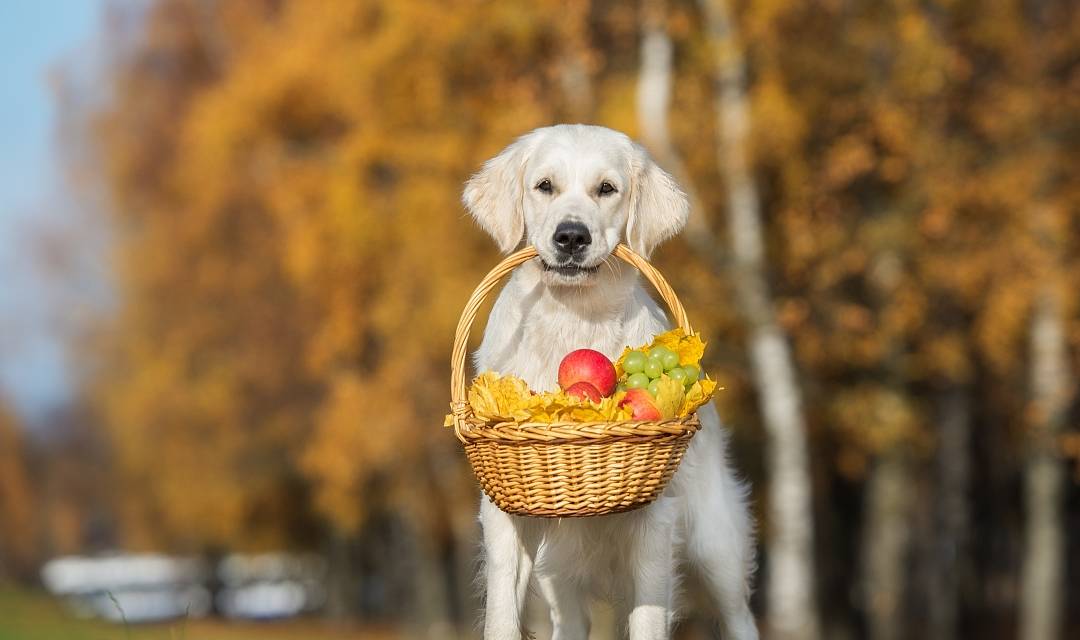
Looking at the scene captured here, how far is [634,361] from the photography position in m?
4.52

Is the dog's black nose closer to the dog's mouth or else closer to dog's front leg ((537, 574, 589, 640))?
the dog's mouth

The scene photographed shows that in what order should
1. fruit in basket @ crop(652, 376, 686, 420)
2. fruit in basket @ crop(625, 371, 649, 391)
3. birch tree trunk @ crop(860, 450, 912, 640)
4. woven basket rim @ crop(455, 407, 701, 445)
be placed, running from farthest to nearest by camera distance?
1. birch tree trunk @ crop(860, 450, 912, 640)
2. fruit in basket @ crop(625, 371, 649, 391)
3. fruit in basket @ crop(652, 376, 686, 420)
4. woven basket rim @ crop(455, 407, 701, 445)

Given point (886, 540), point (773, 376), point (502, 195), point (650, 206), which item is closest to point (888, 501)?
point (886, 540)

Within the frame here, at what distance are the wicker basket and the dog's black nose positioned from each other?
707mm

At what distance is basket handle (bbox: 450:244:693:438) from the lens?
4527 mm

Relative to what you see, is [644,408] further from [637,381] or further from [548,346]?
[548,346]

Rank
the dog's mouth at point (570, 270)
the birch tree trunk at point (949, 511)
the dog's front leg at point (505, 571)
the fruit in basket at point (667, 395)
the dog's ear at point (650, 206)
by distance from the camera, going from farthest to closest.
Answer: the birch tree trunk at point (949, 511) → the dog's ear at point (650, 206) → the dog's mouth at point (570, 270) → the dog's front leg at point (505, 571) → the fruit in basket at point (667, 395)

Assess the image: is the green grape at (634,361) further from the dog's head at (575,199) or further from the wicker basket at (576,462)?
the dog's head at (575,199)

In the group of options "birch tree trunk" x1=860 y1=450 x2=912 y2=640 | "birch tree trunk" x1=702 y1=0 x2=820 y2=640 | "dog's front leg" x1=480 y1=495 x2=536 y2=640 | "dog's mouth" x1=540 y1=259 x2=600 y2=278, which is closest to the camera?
"dog's front leg" x1=480 y1=495 x2=536 y2=640

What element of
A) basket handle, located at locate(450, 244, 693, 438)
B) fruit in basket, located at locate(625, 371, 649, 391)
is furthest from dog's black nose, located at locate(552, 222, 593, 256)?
fruit in basket, located at locate(625, 371, 649, 391)

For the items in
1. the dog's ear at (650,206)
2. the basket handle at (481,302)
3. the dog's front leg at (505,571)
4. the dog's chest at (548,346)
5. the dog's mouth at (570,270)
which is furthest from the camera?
the dog's ear at (650,206)

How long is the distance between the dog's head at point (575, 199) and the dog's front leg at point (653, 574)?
835mm

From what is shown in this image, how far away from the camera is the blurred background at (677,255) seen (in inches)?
601

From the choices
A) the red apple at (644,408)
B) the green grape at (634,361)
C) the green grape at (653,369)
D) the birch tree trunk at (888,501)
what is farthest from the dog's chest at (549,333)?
the birch tree trunk at (888,501)
